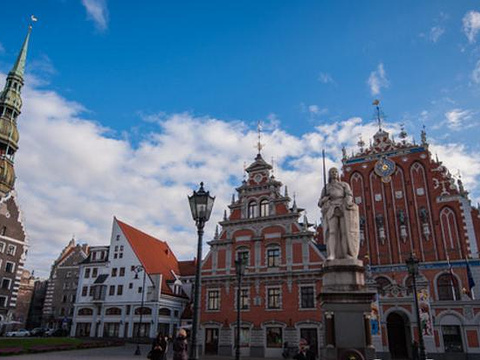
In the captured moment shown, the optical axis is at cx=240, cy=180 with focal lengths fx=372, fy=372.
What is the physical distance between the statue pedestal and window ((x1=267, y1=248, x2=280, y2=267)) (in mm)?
21378

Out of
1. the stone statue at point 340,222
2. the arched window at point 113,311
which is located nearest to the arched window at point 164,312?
the arched window at point 113,311

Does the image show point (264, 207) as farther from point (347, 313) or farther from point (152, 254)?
point (347, 313)

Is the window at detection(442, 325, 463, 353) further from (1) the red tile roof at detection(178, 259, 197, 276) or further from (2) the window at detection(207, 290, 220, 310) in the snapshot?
(1) the red tile roof at detection(178, 259, 197, 276)

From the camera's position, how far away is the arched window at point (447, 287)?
30172mm

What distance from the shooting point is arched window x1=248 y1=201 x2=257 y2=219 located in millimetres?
32625

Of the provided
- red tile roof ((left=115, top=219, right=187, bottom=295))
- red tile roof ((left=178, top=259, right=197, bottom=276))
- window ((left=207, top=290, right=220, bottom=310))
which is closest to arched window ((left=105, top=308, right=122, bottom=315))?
red tile roof ((left=115, top=219, right=187, bottom=295))

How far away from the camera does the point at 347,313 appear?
8.77 meters

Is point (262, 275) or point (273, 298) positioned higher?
point (262, 275)

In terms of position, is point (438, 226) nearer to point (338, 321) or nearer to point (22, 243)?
point (338, 321)

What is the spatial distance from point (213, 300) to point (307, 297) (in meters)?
8.11

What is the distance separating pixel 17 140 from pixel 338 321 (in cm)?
5420

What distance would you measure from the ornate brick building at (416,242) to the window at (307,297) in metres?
4.49

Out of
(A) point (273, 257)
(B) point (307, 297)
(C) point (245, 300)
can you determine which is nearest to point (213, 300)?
Answer: (C) point (245, 300)

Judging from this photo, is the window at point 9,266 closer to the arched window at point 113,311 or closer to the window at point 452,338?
the arched window at point 113,311
